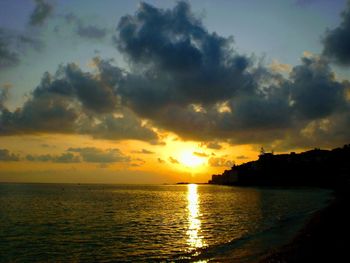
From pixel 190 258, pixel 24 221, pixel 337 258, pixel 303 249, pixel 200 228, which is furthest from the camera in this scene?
pixel 24 221

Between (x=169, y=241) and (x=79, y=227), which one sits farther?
(x=79, y=227)

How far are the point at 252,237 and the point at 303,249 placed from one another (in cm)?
1286

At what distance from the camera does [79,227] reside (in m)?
49.6

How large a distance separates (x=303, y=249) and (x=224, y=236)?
572 inches

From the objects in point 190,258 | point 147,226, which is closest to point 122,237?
point 147,226

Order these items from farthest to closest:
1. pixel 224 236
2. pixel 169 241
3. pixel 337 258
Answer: pixel 224 236, pixel 169 241, pixel 337 258

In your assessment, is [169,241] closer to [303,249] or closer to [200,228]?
[200,228]

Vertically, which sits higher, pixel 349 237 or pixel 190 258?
pixel 349 237

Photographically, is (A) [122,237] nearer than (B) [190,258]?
No

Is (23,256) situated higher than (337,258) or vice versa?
(337,258)

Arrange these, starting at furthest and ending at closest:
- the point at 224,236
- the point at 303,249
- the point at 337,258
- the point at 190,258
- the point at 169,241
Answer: the point at 224,236 → the point at 169,241 → the point at 190,258 → the point at 303,249 → the point at 337,258

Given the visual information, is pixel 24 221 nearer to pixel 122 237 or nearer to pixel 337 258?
pixel 122 237

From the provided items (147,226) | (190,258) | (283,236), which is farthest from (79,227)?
(283,236)

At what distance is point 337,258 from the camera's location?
894 inches
